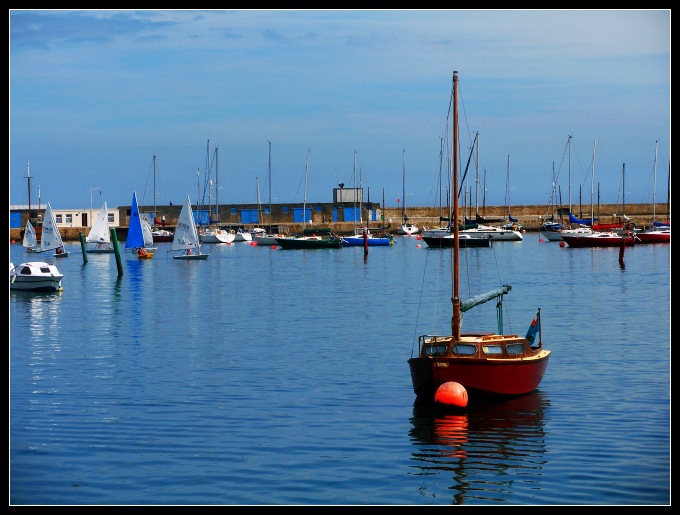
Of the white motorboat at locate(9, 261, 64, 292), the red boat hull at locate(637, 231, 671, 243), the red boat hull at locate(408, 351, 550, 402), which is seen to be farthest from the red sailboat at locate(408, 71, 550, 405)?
the red boat hull at locate(637, 231, 671, 243)

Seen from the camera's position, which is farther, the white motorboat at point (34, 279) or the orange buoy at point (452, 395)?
the white motorboat at point (34, 279)

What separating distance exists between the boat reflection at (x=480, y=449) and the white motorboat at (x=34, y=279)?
45.4 metres

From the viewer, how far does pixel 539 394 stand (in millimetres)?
31484

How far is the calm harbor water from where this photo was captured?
2233 centimetres

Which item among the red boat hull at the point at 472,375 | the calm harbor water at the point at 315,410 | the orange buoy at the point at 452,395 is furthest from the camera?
the red boat hull at the point at 472,375

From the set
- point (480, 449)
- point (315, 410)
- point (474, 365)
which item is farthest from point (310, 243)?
point (480, 449)

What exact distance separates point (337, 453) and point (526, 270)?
6560 centimetres

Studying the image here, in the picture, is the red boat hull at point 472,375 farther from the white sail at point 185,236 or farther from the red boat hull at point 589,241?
the red boat hull at point 589,241

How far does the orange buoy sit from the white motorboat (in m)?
46.9

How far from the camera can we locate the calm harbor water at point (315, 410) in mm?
22328

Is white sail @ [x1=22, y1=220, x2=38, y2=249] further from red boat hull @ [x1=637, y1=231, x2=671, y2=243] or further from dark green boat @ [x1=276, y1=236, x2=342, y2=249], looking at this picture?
red boat hull @ [x1=637, y1=231, x2=671, y2=243]

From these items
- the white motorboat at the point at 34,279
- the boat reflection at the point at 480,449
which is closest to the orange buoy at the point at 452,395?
the boat reflection at the point at 480,449

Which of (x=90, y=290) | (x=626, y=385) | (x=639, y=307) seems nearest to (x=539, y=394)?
(x=626, y=385)
